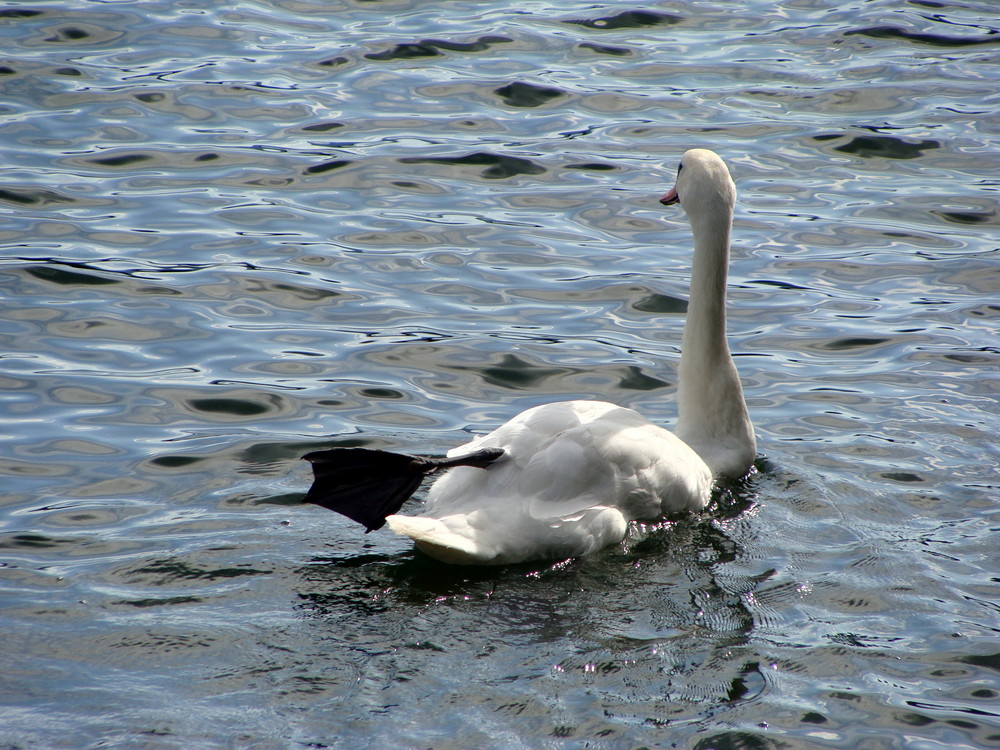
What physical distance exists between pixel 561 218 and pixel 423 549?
5732 millimetres

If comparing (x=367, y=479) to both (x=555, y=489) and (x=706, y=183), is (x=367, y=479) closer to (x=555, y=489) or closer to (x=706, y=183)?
(x=555, y=489)

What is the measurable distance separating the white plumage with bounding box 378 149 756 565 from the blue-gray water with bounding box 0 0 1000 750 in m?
0.16

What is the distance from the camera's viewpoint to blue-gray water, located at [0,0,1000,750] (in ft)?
14.8

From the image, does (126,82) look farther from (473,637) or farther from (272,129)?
(473,637)

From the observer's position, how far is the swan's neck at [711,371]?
21.7ft

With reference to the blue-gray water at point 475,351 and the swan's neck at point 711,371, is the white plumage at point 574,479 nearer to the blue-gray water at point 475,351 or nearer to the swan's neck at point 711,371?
the swan's neck at point 711,371

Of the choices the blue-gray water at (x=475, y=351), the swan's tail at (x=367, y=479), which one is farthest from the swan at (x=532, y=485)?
the blue-gray water at (x=475, y=351)

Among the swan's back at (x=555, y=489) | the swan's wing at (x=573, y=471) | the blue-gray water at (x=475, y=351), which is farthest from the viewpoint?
the swan's wing at (x=573, y=471)

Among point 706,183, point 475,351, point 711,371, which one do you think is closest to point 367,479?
point 711,371

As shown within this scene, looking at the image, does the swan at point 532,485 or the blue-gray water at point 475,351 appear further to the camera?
the swan at point 532,485

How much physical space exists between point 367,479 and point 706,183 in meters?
2.52

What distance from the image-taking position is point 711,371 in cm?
672

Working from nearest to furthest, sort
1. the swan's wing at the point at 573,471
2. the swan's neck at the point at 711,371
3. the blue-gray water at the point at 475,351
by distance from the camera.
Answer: the blue-gray water at the point at 475,351
the swan's wing at the point at 573,471
the swan's neck at the point at 711,371

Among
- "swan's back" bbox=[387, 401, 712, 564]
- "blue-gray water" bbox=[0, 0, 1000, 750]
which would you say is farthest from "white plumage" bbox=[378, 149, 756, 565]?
"blue-gray water" bbox=[0, 0, 1000, 750]
